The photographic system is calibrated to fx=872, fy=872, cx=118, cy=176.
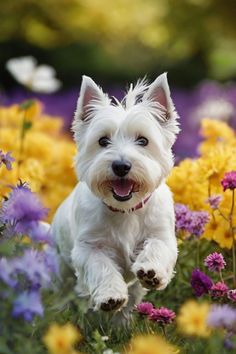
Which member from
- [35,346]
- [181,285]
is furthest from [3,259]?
[181,285]

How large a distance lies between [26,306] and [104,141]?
4.81 ft

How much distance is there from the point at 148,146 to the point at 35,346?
1368mm

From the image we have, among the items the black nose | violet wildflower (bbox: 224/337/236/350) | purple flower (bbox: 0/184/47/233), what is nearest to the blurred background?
the black nose

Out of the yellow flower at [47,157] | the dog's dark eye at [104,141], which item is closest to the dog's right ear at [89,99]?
the dog's dark eye at [104,141]

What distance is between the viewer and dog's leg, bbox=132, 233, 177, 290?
13.3ft

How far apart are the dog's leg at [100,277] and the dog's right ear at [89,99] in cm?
68

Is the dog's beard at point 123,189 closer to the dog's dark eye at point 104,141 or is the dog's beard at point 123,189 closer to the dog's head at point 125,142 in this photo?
the dog's head at point 125,142

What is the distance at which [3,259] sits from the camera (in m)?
3.28

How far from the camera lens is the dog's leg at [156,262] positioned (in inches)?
160

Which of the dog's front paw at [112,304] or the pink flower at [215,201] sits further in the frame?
the pink flower at [215,201]

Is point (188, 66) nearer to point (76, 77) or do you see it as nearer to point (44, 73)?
point (76, 77)

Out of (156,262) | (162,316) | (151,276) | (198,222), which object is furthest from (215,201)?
(162,316)

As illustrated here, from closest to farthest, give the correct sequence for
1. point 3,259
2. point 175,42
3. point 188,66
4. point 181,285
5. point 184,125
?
point 3,259 → point 181,285 → point 184,125 → point 175,42 → point 188,66

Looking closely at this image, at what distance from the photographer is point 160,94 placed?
4.50 m
